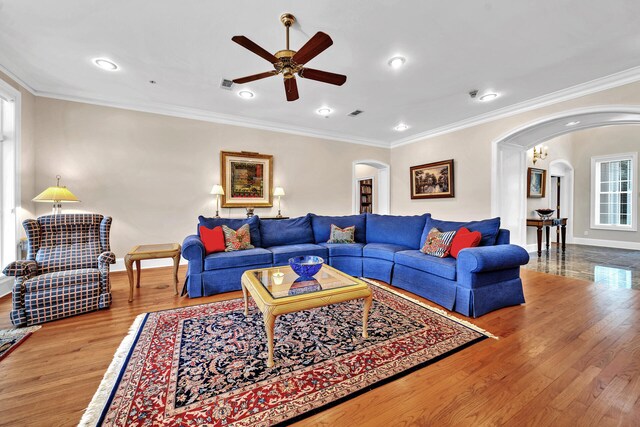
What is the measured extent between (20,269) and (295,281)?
248cm

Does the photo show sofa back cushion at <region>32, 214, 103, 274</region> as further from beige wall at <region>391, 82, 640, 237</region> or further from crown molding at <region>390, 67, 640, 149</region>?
crown molding at <region>390, 67, 640, 149</region>

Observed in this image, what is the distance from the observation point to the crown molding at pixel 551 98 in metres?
3.20

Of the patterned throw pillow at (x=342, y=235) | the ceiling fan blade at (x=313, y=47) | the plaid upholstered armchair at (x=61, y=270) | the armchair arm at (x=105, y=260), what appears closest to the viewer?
the ceiling fan blade at (x=313, y=47)

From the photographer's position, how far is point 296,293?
6.30 feet

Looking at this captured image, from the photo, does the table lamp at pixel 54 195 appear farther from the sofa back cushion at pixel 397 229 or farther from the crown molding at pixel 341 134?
the sofa back cushion at pixel 397 229

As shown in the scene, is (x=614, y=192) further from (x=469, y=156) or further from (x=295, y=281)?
(x=295, y=281)

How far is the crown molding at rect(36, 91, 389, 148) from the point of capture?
12.8ft

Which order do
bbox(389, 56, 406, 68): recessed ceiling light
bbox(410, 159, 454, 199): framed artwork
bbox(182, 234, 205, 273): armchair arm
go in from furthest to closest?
1. bbox(410, 159, 454, 199): framed artwork
2. bbox(182, 234, 205, 273): armchair arm
3. bbox(389, 56, 406, 68): recessed ceiling light

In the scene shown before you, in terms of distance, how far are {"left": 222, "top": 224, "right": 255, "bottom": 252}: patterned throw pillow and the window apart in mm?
8779

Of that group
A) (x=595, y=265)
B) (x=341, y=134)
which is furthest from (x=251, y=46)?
(x=595, y=265)

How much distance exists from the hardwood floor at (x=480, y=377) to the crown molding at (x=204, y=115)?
3.04m

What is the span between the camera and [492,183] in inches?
183

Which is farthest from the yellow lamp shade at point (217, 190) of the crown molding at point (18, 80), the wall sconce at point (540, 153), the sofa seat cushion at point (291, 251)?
the wall sconce at point (540, 153)

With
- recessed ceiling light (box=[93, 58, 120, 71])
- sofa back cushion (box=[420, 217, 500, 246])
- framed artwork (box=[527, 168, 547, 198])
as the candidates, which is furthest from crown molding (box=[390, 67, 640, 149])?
recessed ceiling light (box=[93, 58, 120, 71])
